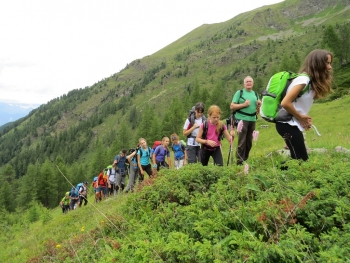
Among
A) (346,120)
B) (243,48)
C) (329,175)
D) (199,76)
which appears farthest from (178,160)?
(243,48)

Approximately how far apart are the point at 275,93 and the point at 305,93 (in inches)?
17.6

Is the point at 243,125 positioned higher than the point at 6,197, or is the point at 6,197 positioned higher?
the point at 243,125

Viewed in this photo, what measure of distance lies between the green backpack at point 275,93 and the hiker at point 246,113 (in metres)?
1.78

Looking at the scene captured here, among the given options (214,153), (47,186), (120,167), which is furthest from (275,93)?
(47,186)

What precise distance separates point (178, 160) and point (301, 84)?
22.4 feet

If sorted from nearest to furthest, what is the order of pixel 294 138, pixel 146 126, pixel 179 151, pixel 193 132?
pixel 294 138 → pixel 193 132 → pixel 179 151 → pixel 146 126

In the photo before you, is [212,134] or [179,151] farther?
[179,151]

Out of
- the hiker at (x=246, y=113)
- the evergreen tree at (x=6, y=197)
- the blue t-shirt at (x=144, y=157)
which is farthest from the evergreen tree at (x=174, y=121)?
the hiker at (x=246, y=113)

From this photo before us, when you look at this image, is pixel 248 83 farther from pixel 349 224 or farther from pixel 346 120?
pixel 346 120

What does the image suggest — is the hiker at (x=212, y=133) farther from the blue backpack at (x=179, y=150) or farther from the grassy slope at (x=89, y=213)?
the blue backpack at (x=179, y=150)

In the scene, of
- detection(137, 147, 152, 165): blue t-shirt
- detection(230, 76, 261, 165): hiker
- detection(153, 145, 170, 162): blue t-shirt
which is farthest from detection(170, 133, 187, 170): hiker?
detection(230, 76, 261, 165): hiker

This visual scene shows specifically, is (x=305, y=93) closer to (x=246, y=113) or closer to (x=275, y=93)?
(x=275, y=93)

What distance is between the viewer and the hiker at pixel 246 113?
20.1 feet

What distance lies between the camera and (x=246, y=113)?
20.7 feet
